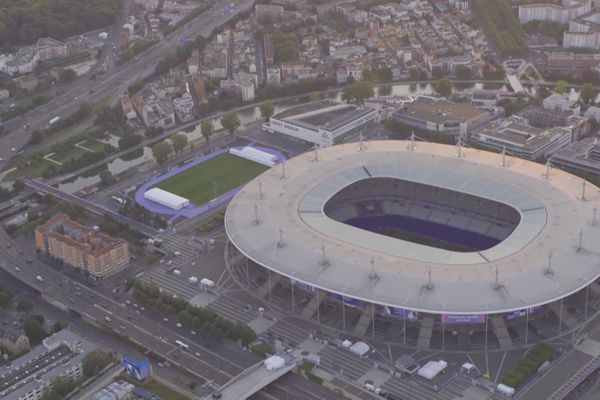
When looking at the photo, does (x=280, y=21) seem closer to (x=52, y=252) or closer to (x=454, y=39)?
(x=454, y=39)

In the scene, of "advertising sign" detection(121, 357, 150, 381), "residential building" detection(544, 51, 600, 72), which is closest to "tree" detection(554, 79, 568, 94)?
"residential building" detection(544, 51, 600, 72)

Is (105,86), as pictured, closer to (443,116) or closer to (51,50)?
(51,50)

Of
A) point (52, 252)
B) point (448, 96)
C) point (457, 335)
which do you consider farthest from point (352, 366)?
point (448, 96)

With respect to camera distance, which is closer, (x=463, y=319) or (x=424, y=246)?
(x=463, y=319)

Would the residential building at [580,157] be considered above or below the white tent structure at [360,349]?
above

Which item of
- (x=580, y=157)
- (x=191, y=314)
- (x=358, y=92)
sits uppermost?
(x=358, y=92)

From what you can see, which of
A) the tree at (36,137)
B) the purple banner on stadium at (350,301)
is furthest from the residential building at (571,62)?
the purple banner on stadium at (350,301)

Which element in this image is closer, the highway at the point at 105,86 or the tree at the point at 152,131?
the tree at the point at 152,131

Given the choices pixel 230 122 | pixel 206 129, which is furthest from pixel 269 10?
pixel 206 129

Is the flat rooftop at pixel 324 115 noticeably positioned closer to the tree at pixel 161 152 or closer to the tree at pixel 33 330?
the tree at pixel 161 152
